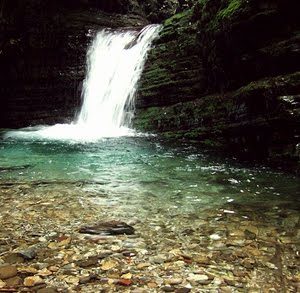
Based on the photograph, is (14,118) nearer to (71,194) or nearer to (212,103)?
(212,103)

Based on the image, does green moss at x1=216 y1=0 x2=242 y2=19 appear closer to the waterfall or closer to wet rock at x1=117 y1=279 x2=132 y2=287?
the waterfall

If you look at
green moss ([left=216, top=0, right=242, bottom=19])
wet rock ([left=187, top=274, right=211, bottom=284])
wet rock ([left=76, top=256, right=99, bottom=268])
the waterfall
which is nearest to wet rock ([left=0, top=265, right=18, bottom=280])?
wet rock ([left=76, top=256, right=99, bottom=268])

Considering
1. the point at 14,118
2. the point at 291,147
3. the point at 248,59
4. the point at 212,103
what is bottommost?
the point at 14,118

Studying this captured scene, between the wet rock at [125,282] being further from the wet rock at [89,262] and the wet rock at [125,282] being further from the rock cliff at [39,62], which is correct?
the rock cliff at [39,62]

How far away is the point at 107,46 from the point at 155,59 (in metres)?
3.61

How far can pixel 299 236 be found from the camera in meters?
3.97

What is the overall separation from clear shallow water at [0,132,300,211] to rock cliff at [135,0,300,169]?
1.08 m

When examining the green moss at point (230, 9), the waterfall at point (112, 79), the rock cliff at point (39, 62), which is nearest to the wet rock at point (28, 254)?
the green moss at point (230, 9)

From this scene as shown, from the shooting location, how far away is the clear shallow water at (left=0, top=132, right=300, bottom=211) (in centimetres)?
545

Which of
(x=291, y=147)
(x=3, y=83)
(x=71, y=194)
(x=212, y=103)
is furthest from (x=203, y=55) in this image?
(x=3, y=83)

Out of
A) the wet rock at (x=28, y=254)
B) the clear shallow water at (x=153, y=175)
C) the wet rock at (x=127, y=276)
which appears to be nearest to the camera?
the wet rock at (x=127, y=276)

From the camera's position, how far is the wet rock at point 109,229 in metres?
3.99

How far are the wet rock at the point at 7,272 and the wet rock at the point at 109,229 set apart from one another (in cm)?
97

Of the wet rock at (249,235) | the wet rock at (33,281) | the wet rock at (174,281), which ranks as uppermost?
the wet rock at (249,235)
